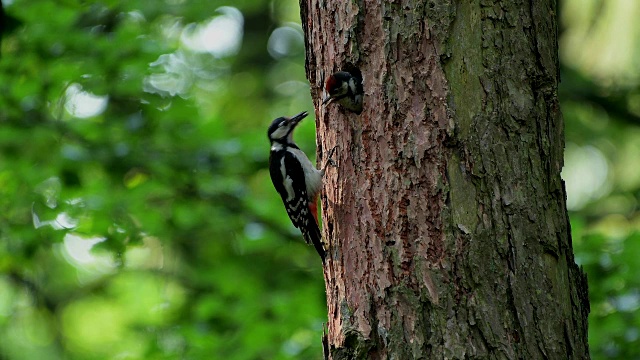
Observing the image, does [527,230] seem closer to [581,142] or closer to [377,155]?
[377,155]

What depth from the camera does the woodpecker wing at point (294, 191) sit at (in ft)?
13.9

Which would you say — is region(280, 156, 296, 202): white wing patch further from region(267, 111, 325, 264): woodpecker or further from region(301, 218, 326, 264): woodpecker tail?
region(301, 218, 326, 264): woodpecker tail

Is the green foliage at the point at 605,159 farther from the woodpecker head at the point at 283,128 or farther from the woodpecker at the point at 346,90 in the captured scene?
the woodpecker at the point at 346,90

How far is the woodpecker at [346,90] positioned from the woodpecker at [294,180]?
2.37 ft

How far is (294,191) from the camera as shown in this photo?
456 centimetres

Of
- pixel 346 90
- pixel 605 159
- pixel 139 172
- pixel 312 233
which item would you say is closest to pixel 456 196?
pixel 346 90

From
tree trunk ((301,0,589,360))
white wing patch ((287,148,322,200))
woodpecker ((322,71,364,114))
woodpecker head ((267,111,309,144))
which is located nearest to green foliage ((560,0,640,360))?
white wing patch ((287,148,322,200))

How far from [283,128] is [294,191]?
599 millimetres

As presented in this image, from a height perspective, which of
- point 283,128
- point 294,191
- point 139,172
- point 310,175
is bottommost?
point 310,175

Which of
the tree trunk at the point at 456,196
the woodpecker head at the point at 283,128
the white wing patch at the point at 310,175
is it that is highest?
the woodpecker head at the point at 283,128

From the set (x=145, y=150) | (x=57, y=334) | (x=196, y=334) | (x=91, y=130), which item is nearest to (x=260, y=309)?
(x=196, y=334)

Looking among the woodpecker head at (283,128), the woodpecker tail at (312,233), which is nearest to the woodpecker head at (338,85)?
the woodpecker tail at (312,233)

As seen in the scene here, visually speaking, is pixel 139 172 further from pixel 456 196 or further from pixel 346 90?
pixel 456 196

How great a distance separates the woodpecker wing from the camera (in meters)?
4.23
